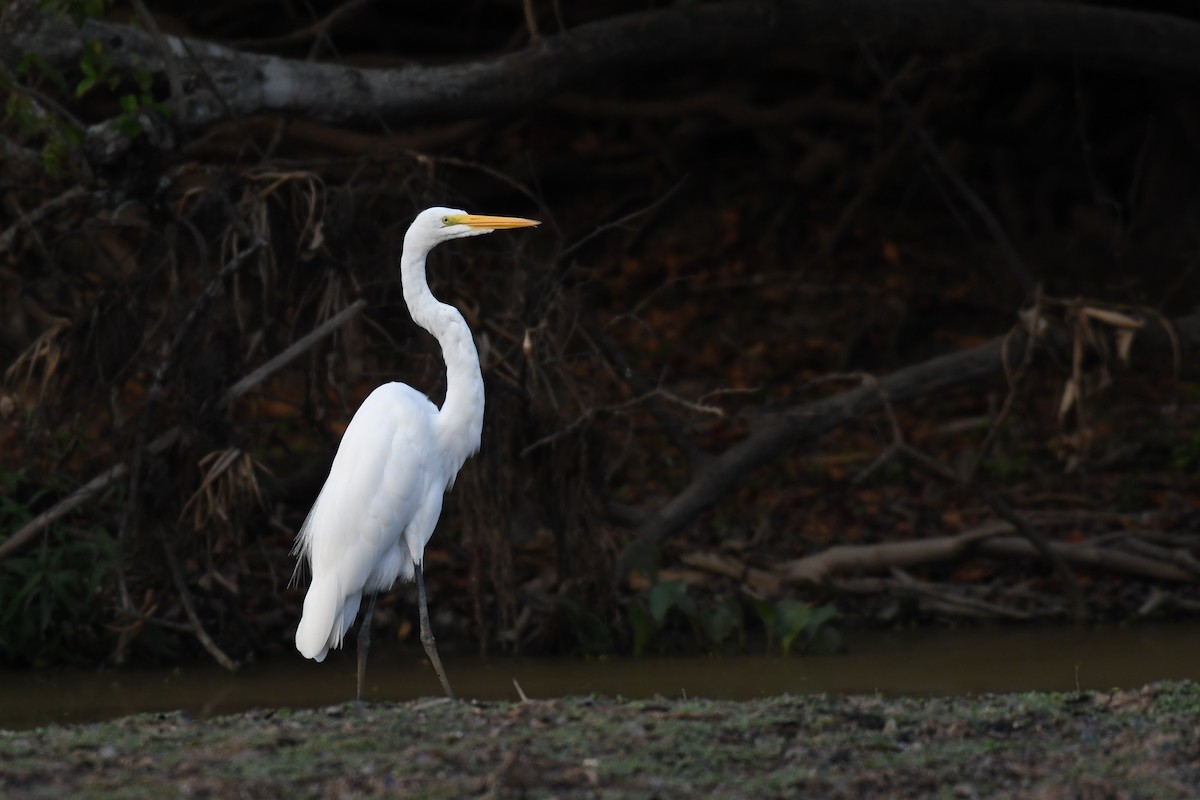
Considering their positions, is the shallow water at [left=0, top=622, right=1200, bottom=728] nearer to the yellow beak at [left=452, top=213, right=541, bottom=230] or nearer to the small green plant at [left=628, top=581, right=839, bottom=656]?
the small green plant at [left=628, top=581, right=839, bottom=656]

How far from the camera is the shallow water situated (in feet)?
20.8

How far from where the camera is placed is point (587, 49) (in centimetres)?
800

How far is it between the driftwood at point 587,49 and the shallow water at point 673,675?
7.96 feet

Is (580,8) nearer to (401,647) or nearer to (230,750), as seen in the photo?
(401,647)

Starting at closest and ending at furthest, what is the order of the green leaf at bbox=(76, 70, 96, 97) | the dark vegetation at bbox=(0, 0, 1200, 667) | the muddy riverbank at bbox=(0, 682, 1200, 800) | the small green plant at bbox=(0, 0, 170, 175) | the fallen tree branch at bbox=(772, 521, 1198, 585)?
1. the muddy riverbank at bbox=(0, 682, 1200, 800)
2. the green leaf at bbox=(76, 70, 96, 97)
3. the small green plant at bbox=(0, 0, 170, 175)
4. the dark vegetation at bbox=(0, 0, 1200, 667)
5. the fallen tree branch at bbox=(772, 521, 1198, 585)

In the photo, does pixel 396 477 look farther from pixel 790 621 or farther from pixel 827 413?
pixel 827 413

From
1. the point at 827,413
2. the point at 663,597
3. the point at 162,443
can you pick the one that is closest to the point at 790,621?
the point at 663,597

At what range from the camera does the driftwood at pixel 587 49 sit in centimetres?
715

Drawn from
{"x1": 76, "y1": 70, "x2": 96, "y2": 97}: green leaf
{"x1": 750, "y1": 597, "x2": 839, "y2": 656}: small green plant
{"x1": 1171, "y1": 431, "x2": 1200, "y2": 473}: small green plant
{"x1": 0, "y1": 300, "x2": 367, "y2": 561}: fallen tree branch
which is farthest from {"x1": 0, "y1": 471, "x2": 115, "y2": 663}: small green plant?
{"x1": 1171, "y1": 431, "x2": 1200, "y2": 473}: small green plant

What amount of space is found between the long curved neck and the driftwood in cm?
193

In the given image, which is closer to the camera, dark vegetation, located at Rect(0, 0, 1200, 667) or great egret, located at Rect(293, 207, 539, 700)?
great egret, located at Rect(293, 207, 539, 700)

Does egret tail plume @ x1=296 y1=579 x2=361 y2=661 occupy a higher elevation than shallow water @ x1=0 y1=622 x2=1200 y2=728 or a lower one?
higher

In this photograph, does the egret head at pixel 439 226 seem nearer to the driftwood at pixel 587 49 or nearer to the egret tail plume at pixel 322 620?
the egret tail plume at pixel 322 620

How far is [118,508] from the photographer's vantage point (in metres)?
7.27
